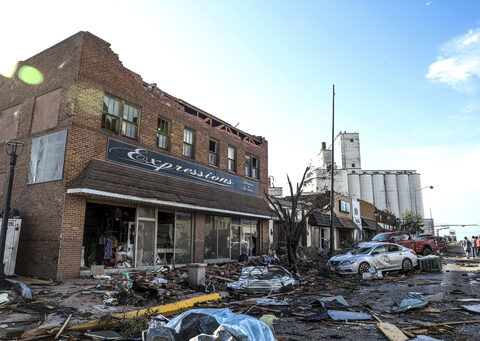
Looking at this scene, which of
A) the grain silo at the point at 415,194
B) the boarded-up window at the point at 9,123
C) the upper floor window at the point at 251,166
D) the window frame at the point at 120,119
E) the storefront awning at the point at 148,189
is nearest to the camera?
the storefront awning at the point at 148,189

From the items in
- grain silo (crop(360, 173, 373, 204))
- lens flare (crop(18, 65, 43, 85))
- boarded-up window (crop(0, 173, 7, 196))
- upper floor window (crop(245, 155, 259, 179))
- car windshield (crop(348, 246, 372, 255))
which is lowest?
car windshield (crop(348, 246, 372, 255))

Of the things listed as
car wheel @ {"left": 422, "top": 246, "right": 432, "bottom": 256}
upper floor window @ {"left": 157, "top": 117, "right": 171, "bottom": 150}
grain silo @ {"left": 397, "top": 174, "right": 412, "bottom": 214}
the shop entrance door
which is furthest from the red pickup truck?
grain silo @ {"left": 397, "top": 174, "right": 412, "bottom": 214}

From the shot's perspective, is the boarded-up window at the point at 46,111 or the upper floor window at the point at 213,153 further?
the upper floor window at the point at 213,153

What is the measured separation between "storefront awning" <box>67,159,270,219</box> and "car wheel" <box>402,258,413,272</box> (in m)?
8.65

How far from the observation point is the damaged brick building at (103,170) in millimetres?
11758

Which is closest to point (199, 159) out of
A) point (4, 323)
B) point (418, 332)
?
point (4, 323)

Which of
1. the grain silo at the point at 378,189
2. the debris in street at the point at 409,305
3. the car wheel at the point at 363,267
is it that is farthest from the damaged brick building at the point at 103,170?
the grain silo at the point at 378,189

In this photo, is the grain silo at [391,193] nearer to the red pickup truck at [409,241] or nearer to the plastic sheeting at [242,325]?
the red pickup truck at [409,241]

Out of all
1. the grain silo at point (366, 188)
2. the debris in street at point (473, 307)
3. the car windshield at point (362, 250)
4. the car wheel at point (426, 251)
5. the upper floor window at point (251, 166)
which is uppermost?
the grain silo at point (366, 188)

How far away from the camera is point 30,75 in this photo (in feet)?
49.6

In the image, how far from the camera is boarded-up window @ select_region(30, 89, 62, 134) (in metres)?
13.0

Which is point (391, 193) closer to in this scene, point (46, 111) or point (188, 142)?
point (188, 142)

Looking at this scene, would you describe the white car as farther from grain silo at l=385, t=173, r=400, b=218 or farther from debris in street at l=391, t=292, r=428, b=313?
grain silo at l=385, t=173, r=400, b=218

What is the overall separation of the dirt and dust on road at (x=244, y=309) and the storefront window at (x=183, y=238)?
3.03 m
